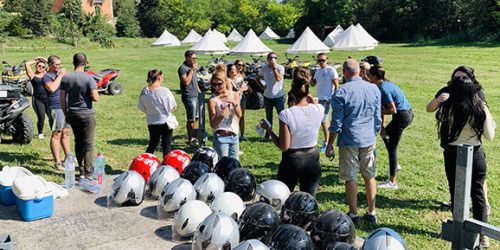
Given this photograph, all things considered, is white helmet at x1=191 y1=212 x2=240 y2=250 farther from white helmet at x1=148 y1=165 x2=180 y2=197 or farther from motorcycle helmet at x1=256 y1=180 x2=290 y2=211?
white helmet at x1=148 y1=165 x2=180 y2=197

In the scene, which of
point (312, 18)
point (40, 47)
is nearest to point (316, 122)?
point (40, 47)

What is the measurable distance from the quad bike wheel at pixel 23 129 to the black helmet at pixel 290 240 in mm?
6983

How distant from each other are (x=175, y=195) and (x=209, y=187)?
43 cm

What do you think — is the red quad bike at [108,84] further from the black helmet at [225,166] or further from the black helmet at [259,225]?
the black helmet at [259,225]

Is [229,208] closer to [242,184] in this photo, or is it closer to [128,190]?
[242,184]

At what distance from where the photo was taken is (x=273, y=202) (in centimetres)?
560

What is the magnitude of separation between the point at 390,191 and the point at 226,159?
2455 millimetres

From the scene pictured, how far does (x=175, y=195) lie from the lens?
5.73 meters

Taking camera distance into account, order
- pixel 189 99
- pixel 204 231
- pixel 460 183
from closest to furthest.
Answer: pixel 460 183
pixel 204 231
pixel 189 99

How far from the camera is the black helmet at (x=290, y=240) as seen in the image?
4395 millimetres

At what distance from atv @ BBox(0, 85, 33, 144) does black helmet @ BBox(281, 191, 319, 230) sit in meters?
6.45

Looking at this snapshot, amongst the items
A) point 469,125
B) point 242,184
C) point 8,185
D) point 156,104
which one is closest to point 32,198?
point 8,185

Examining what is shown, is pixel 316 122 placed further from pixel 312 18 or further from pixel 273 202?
pixel 312 18

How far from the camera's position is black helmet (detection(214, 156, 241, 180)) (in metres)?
6.49
